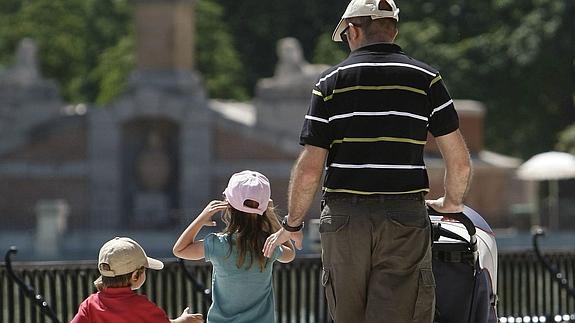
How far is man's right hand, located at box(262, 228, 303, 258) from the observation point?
6.52 metres

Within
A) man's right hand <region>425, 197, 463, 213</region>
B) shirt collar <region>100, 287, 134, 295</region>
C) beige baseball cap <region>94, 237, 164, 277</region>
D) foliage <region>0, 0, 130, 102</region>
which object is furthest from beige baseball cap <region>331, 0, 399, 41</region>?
foliage <region>0, 0, 130, 102</region>

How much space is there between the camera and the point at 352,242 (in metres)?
6.28

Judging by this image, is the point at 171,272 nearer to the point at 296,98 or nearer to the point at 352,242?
the point at 352,242

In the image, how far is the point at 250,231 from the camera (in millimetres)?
6895

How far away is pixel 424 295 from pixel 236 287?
1.01 m

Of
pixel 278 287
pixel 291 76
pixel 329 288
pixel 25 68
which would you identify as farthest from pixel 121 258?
pixel 25 68

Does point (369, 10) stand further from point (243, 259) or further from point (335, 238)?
point (243, 259)

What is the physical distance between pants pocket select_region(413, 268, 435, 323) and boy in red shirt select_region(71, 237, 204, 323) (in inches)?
42.0

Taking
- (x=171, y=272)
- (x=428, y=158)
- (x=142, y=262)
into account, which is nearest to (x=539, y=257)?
(x=171, y=272)

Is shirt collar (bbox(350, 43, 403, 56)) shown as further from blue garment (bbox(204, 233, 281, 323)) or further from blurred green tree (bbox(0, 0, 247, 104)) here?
blurred green tree (bbox(0, 0, 247, 104))

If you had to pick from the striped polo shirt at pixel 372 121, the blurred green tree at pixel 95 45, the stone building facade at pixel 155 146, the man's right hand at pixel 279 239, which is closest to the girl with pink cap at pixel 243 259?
the man's right hand at pixel 279 239

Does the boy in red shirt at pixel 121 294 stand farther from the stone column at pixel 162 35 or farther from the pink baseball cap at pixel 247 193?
the stone column at pixel 162 35

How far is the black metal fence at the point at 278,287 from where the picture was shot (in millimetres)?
10055

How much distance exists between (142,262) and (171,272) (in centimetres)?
402
